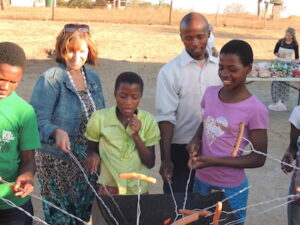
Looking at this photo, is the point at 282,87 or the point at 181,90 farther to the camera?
the point at 282,87

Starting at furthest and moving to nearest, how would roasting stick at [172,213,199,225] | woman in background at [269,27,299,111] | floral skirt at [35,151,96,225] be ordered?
woman in background at [269,27,299,111] < floral skirt at [35,151,96,225] < roasting stick at [172,213,199,225]

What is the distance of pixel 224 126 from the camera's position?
2.27 m

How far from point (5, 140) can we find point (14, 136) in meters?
0.05

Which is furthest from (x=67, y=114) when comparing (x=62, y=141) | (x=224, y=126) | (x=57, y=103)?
(x=224, y=126)

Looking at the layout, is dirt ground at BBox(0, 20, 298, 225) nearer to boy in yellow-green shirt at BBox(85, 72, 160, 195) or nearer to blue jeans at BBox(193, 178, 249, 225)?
boy in yellow-green shirt at BBox(85, 72, 160, 195)

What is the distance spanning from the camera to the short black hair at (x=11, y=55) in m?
2.00

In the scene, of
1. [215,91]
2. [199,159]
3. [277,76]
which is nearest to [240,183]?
[199,159]

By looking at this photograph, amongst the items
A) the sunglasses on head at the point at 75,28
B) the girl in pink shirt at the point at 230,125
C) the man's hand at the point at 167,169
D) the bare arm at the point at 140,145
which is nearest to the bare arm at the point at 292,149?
the girl in pink shirt at the point at 230,125

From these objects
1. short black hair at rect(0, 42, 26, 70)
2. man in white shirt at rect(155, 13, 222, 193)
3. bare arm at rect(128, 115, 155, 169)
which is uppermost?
short black hair at rect(0, 42, 26, 70)

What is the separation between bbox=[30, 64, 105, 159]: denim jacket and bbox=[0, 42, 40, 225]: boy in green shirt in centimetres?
29

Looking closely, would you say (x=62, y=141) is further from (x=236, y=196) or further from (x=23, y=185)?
(x=236, y=196)

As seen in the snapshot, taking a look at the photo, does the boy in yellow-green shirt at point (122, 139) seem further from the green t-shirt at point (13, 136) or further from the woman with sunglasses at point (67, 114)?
the green t-shirt at point (13, 136)

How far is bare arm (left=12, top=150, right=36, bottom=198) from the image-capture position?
1.91 meters

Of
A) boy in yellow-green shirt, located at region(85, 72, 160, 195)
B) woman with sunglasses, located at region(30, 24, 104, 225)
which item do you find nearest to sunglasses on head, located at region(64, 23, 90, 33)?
woman with sunglasses, located at region(30, 24, 104, 225)
